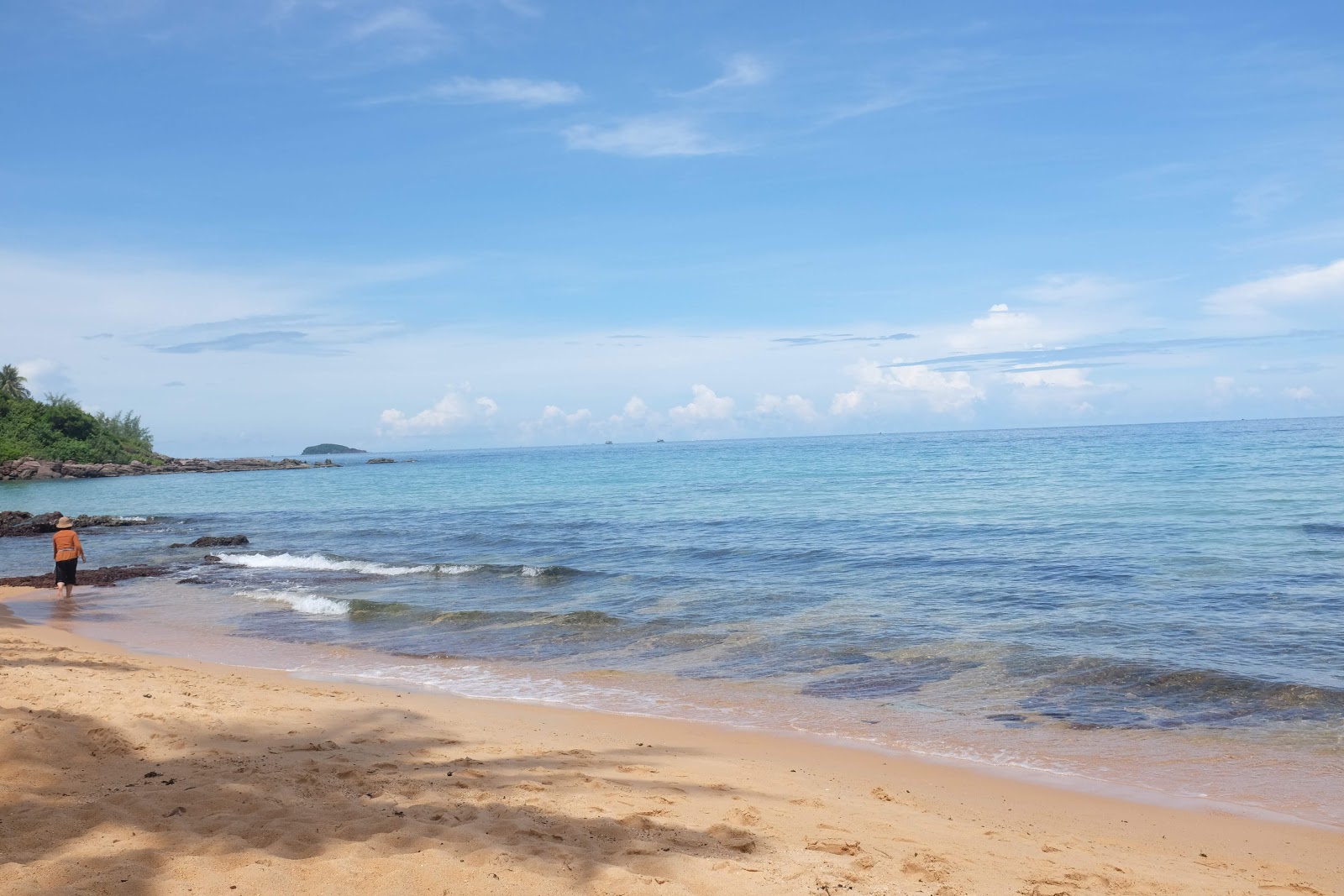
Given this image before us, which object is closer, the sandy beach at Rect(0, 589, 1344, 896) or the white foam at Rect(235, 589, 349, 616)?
the sandy beach at Rect(0, 589, 1344, 896)

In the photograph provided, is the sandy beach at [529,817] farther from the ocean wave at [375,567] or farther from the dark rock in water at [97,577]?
the dark rock in water at [97,577]

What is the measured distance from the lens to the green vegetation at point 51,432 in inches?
3007

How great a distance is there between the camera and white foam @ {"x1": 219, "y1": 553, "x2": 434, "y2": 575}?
23.0 meters

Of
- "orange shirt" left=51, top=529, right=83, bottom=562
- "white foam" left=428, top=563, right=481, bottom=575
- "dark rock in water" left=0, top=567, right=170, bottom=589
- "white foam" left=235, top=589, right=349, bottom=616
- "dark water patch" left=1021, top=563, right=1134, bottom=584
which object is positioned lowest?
"white foam" left=235, top=589, right=349, bottom=616

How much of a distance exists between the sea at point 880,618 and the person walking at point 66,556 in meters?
0.57

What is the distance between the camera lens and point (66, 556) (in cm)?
1939

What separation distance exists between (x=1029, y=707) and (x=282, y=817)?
7.96 m

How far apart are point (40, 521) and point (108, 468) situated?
51447 millimetres

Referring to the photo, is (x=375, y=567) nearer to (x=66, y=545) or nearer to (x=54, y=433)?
(x=66, y=545)

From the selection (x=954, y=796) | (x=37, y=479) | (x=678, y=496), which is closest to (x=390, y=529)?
(x=678, y=496)

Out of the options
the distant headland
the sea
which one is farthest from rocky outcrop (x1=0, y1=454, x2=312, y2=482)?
the sea

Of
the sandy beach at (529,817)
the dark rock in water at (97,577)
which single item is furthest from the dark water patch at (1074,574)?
the dark rock in water at (97,577)

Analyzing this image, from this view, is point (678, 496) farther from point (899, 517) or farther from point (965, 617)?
point (965, 617)

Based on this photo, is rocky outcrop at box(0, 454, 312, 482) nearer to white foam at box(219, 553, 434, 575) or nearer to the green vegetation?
the green vegetation
